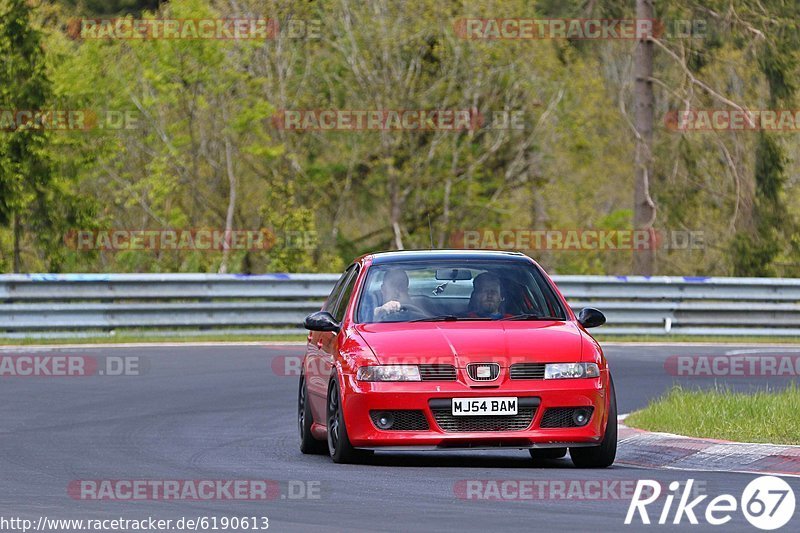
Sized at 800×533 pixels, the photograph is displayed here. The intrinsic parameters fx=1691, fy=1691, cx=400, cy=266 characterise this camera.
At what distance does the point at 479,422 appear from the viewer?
10656 millimetres

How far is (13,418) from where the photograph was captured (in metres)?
14.6

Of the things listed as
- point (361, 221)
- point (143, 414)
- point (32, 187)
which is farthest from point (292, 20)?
point (143, 414)

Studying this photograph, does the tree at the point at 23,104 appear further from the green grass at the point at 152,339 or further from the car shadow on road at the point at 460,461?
the car shadow on road at the point at 460,461

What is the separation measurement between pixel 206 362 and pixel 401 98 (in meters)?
19.9

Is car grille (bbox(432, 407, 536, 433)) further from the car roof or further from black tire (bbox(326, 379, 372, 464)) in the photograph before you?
the car roof

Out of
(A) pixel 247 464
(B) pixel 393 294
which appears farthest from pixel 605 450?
(A) pixel 247 464

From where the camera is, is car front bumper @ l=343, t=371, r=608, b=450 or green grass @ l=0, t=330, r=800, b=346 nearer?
car front bumper @ l=343, t=371, r=608, b=450

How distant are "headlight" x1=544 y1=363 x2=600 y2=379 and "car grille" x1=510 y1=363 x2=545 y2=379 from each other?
40mm

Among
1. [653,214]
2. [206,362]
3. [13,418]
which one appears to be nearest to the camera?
[13,418]

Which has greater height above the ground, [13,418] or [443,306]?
[443,306]

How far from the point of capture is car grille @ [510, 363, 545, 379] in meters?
10.7

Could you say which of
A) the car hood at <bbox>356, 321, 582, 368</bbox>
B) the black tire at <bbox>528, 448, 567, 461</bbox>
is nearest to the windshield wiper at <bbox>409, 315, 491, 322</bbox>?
the car hood at <bbox>356, 321, 582, 368</bbox>

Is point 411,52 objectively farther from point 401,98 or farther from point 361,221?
point 361,221

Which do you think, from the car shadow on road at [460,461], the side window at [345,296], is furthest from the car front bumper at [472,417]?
the side window at [345,296]
